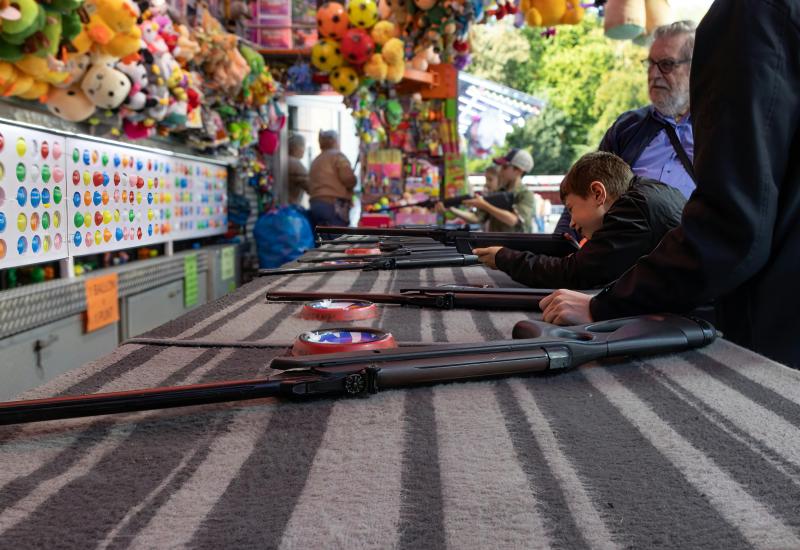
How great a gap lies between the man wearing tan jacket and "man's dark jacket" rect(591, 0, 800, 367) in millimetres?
6013

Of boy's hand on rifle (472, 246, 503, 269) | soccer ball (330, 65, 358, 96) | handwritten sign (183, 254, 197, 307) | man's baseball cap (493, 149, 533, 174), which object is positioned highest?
soccer ball (330, 65, 358, 96)

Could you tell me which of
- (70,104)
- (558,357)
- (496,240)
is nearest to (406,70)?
(70,104)

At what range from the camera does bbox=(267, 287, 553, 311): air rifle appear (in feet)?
4.61

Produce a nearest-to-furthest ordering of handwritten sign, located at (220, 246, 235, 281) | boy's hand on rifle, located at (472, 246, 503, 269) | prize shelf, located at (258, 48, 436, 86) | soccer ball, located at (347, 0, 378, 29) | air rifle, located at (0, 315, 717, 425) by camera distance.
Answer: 1. air rifle, located at (0, 315, 717, 425)
2. boy's hand on rifle, located at (472, 246, 503, 269)
3. soccer ball, located at (347, 0, 378, 29)
4. handwritten sign, located at (220, 246, 235, 281)
5. prize shelf, located at (258, 48, 436, 86)

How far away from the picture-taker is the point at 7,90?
2479 millimetres

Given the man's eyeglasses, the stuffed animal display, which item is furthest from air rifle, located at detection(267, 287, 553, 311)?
the stuffed animal display

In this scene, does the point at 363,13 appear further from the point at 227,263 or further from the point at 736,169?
the point at 736,169

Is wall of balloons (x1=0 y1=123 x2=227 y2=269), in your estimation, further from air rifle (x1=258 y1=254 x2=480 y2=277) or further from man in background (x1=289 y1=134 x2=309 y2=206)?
man in background (x1=289 y1=134 x2=309 y2=206)

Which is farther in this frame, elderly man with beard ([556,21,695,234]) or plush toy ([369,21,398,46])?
plush toy ([369,21,398,46])

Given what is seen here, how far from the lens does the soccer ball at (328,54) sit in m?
5.80

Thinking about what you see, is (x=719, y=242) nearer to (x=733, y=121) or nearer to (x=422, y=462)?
(x=733, y=121)

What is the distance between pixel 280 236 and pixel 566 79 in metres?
16.9

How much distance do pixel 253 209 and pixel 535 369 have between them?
663 centimetres

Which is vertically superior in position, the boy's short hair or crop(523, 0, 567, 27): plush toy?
crop(523, 0, 567, 27): plush toy
